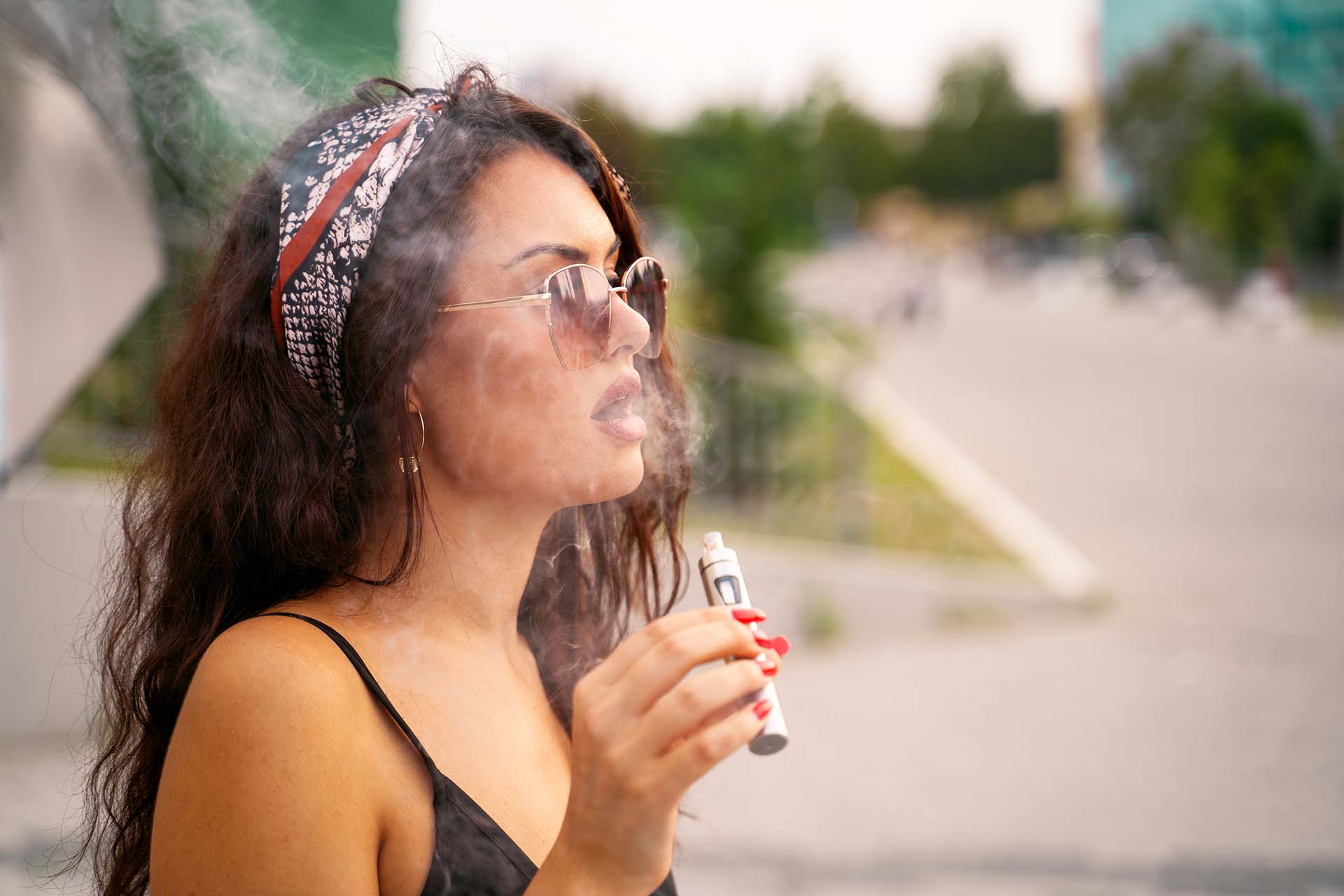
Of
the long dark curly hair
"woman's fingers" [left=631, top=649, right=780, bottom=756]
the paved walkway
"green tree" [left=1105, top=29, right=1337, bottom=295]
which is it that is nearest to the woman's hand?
"woman's fingers" [left=631, top=649, right=780, bottom=756]

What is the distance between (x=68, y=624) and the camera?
2797mm

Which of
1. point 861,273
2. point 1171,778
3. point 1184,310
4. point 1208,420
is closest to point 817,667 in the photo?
point 1171,778

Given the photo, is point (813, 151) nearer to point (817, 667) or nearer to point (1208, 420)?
point (817, 667)

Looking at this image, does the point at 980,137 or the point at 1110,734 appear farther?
the point at 1110,734

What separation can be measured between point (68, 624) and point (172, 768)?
2.21 meters

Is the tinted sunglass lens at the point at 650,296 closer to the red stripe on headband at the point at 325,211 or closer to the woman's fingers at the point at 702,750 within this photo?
the red stripe on headband at the point at 325,211

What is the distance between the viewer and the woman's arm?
2.81ft

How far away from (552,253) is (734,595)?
1.14 ft

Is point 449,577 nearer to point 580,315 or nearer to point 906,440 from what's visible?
point 580,315

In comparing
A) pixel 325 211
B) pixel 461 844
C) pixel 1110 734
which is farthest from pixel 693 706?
pixel 1110 734

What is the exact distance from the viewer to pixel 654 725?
0.75 m

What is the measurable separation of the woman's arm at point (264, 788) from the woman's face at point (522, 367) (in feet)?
0.81

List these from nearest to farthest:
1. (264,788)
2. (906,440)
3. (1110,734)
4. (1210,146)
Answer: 1. (264,788)
2. (1110,734)
3. (1210,146)
4. (906,440)

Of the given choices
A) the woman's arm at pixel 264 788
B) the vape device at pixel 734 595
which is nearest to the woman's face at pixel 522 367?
the vape device at pixel 734 595
